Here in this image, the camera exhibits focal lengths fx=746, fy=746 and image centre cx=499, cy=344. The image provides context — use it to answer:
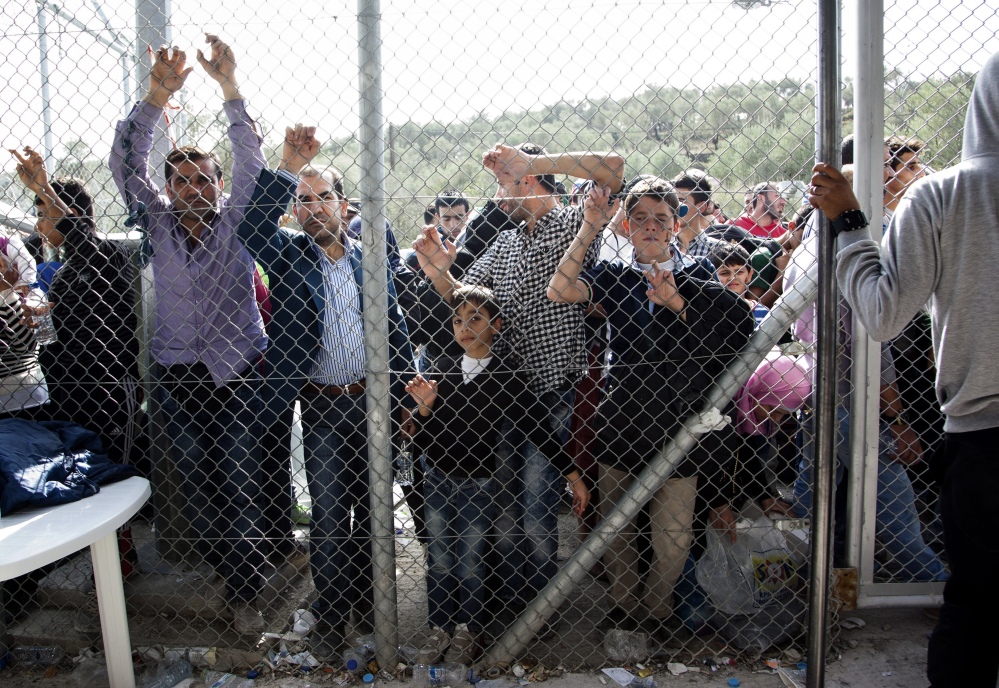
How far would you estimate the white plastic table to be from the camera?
6.92 feet

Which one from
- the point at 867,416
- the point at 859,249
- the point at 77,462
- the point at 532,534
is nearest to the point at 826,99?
the point at 859,249

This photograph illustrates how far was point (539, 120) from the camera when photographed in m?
2.38

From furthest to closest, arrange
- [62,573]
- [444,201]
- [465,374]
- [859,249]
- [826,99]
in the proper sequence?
[444,201] → [62,573] → [465,374] → [826,99] → [859,249]

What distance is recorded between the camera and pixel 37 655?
9.20 ft

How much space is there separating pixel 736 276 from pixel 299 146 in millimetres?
1751

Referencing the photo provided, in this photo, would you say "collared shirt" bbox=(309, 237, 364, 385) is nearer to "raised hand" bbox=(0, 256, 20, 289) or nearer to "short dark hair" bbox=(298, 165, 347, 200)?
"short dark hair" bbox=(298, 165, 347, 200)

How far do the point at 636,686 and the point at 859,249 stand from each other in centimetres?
164

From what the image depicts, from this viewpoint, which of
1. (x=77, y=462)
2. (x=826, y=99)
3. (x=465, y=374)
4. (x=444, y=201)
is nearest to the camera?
(x=826, y=99)

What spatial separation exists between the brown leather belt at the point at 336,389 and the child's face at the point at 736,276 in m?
1.49

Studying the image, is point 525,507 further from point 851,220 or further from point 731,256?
point 851,220

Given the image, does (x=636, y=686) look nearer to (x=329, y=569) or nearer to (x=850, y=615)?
(x=850, y=615)

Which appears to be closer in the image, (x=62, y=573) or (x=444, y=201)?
(x=62, y=573)

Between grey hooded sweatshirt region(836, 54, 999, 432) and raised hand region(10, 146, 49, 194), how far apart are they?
291 cm

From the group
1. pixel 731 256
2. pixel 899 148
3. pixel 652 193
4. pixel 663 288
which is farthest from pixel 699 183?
pixel 663 288
